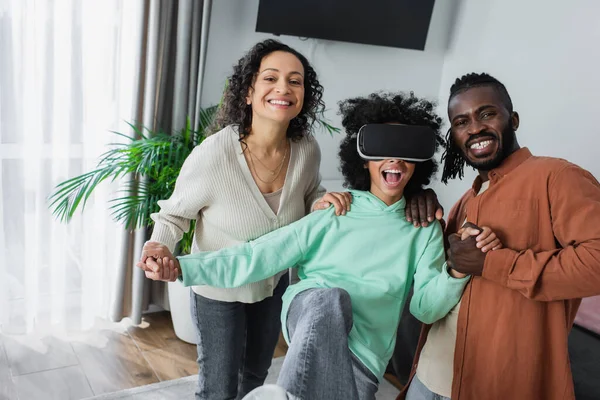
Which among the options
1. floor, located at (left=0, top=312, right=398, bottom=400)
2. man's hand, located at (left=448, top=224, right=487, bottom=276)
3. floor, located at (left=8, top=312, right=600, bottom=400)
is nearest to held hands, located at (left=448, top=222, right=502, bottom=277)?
man's hand, located at (left=448, top=224, right=487, bottom=276)

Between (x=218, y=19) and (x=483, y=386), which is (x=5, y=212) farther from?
(x=483, y=386)

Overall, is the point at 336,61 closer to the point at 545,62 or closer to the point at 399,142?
the point at 545,62

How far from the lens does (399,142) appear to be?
1379mm

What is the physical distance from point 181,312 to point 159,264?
57.1 inches

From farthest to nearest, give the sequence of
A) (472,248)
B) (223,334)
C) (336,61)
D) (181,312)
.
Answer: (336,61) < (181,312) < (223,334) < (472,248)

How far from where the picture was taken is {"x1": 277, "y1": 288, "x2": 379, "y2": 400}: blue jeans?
108 cm

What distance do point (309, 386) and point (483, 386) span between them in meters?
0.47

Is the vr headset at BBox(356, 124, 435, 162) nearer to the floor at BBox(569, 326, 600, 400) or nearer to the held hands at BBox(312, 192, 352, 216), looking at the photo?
the held hands at BBox(312, 192, 352, 216)

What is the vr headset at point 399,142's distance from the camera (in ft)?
4.52

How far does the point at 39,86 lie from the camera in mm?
2414

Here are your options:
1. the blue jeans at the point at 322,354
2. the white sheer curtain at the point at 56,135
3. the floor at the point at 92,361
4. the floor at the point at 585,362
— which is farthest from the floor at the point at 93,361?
the blue jeans at the point at 322,354

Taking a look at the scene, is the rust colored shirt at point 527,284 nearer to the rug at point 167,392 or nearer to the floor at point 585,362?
the floor at point 585,362

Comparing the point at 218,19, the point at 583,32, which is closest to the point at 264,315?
the point at 218,19

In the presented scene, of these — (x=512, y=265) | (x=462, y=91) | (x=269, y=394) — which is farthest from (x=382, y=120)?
(x=269, y=394)
